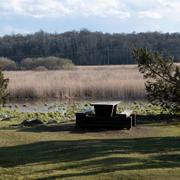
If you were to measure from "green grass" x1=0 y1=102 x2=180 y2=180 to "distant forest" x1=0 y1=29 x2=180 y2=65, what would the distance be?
88.3 m

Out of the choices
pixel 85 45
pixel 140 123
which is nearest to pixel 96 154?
pixel 140 123

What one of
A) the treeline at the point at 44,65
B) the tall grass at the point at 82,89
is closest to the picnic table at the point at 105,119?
the tall grass at the point at 82,89

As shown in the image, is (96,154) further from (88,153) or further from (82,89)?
(82,89)

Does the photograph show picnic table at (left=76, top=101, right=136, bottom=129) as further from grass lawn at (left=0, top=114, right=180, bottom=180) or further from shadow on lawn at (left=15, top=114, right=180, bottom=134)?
grass lawn at (left=0, top=114, right=180, bottom=180)

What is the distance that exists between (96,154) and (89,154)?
143 millimetres

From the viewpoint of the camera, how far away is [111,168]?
10062 millimetres

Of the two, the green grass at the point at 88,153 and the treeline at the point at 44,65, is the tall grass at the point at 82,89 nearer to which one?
the green grass at the point at 88,153

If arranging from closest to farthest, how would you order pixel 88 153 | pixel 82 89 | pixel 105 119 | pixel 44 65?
pixel 88 153
pixel 105 119
pixel 82 89
pixel 44 65

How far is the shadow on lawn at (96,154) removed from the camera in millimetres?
10336

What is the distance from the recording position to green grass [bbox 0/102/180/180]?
983 centimetres

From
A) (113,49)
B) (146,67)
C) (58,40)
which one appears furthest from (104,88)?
(58,40)

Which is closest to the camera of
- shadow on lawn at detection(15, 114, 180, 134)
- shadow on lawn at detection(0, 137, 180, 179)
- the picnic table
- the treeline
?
shadow on lawn at detection(0, 137, 180, 179)

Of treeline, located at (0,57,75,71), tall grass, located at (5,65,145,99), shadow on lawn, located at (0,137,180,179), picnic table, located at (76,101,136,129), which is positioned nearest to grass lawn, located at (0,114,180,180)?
shadow on lawn, located at (0,137,180,179)

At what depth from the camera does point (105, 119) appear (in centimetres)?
1730
